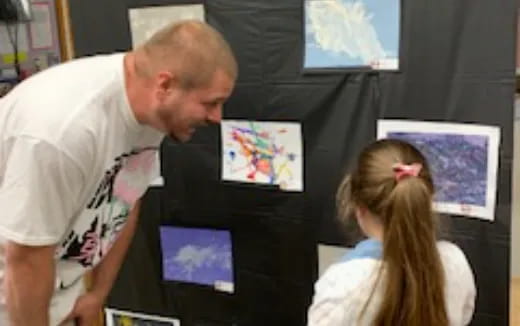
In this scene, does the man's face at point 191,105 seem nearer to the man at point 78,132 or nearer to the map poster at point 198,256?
the man at point 78,132

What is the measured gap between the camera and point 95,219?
5.26 feet

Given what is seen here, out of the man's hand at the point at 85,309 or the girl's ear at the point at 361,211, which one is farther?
the man's hand at the point at 85,309

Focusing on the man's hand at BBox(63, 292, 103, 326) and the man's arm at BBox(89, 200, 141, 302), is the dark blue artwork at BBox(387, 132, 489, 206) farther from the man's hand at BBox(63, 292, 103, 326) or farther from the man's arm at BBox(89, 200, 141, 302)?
the man's hand at BBox(63, 292, 103, 326)

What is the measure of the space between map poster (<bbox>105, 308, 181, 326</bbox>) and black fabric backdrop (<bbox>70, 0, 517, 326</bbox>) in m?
0.03

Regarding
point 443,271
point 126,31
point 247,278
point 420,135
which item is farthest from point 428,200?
point 126,31

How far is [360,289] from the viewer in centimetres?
143

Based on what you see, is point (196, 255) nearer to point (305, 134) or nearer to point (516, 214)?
point (305, 134)

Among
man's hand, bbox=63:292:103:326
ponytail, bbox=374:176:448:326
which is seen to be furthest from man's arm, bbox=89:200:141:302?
ponytail, bbox=374:176:448:326

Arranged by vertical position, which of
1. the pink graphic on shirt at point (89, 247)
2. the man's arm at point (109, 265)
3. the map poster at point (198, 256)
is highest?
the pink graphic on shirt at point (89, 247)

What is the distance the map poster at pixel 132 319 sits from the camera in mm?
2439

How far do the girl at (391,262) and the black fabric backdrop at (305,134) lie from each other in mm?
386

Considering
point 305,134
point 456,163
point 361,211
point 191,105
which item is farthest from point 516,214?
point 191,105

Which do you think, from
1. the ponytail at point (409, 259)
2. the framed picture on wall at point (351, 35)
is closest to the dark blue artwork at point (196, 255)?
the framed picture on wall at point (351, 35)

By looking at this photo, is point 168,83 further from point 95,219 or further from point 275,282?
point 275,282
